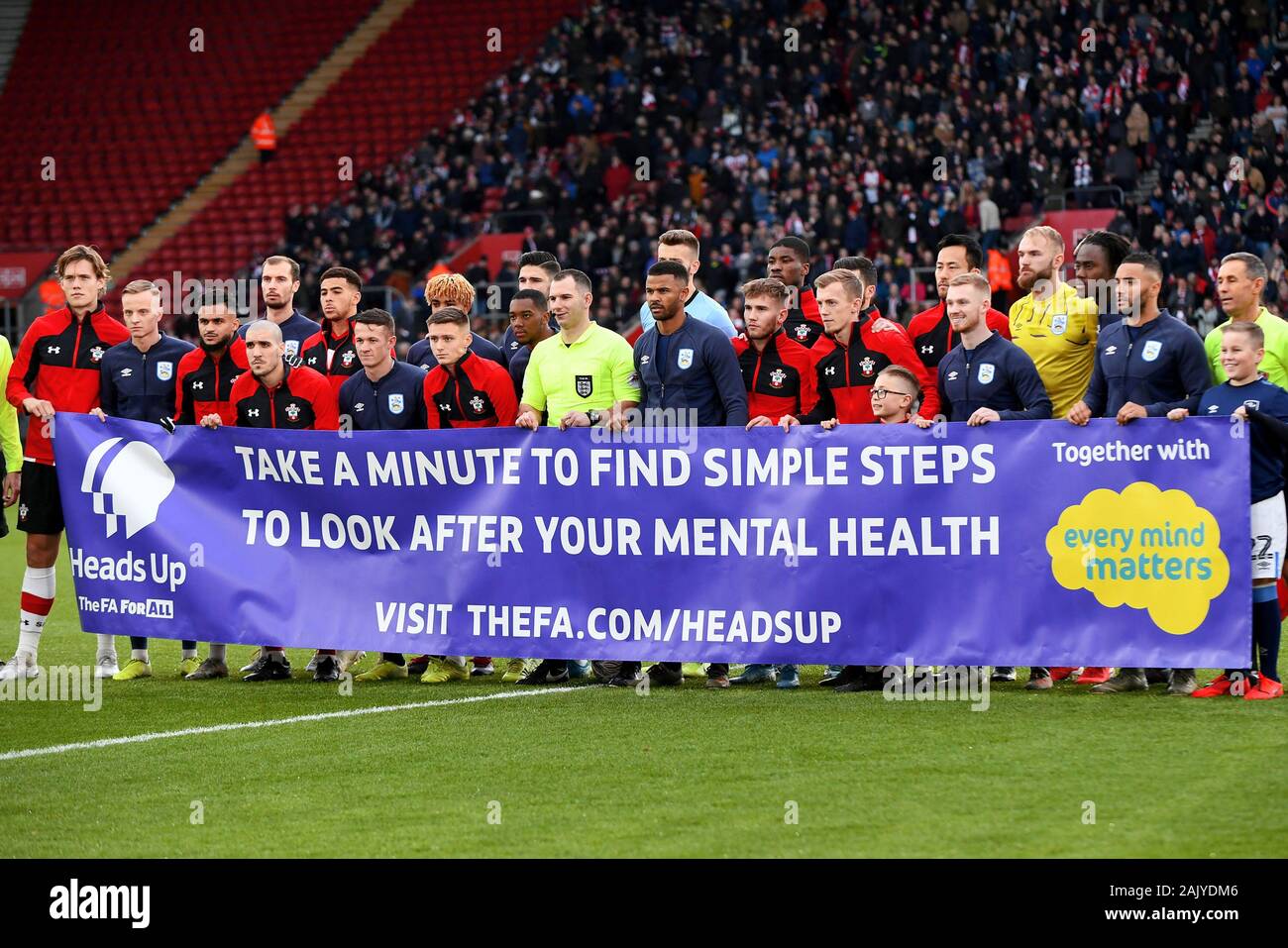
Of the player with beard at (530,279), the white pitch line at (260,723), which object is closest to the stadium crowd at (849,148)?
the player with beard at (530,279)

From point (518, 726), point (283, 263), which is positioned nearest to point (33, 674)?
point (283, 263)

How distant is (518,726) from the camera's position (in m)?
7.73

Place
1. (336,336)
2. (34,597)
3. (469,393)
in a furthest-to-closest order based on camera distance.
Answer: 1. (336,336)
2. (34,597)
3. (469,393)

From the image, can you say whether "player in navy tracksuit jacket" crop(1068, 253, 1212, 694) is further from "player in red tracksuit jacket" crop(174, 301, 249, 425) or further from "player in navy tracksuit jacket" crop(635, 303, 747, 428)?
"player in red tracksuit jacket" crop(174, 301, 249, 425)

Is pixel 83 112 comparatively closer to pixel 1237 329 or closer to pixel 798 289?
pixel 798 289

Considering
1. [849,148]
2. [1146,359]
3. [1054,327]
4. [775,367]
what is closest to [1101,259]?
[1054,327]

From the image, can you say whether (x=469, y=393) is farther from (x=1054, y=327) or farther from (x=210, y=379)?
(x=1054, y=327)

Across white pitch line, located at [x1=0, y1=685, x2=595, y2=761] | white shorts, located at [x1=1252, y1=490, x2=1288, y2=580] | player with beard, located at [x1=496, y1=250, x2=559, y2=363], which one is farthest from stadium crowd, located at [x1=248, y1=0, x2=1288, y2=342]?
white pitch line, located at [x1=0, y1=685, x2=595, y2=761]

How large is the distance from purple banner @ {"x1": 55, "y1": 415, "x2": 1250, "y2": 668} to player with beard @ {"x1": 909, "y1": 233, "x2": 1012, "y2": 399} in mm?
1212

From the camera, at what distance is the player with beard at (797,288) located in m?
9.23

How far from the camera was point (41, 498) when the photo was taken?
9703 mm

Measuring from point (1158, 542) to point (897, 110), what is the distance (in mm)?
20061

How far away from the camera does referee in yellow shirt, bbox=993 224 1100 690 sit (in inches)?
353

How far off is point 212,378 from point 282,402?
0.51 metres
